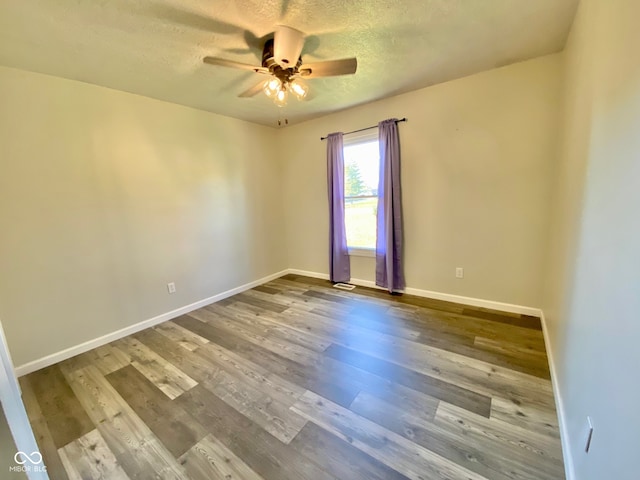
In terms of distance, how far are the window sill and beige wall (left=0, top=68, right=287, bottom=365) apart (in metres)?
1.68

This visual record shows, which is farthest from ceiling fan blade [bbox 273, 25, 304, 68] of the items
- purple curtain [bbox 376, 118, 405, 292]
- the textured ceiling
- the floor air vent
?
the floor air vent

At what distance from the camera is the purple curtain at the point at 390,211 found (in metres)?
3.14

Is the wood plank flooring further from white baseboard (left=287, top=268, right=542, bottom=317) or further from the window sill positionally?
the window sill

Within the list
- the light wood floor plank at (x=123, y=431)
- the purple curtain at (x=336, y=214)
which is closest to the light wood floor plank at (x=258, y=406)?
the light wood floor plank at (x=123, y=431)

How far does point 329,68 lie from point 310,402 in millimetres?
2277

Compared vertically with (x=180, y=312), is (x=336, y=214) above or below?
above

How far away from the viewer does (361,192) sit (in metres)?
3.64

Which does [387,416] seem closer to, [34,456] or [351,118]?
[34,456]

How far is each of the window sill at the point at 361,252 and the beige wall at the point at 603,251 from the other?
7.01 ft

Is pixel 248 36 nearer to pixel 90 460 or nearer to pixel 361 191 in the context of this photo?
pixel 361 191

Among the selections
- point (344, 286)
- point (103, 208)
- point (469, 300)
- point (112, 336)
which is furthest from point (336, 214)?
point (112, 336)

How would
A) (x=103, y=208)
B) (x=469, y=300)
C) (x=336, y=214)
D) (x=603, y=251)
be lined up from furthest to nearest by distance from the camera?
1. (x=336, y=214)
2. (x=469, y=300)
3. (x=103, y=208)
4. (x=603, y=251)

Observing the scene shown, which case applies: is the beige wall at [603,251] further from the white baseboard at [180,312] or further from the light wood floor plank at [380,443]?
the white baseboard at [180,312]

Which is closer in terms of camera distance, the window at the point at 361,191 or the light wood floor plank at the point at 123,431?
the light wood floor plank at the point at 123,431
